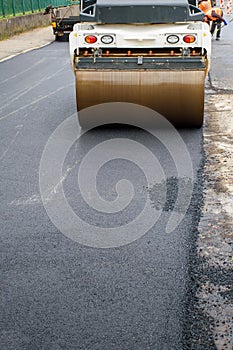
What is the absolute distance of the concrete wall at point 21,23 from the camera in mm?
23644

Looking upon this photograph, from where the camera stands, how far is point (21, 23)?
26281 mm

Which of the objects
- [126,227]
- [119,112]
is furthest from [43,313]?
[119,112]

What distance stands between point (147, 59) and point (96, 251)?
3.72m

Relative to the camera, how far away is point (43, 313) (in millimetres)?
3725

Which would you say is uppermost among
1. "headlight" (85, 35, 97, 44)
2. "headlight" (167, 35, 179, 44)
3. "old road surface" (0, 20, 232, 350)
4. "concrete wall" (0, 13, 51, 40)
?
"headlight" (85, 35, 97, 44)

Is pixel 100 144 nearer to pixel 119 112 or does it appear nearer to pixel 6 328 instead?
pixel 119 112

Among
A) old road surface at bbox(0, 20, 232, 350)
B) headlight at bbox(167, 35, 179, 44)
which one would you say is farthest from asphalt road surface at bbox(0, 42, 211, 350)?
headlight at bbox(167, 35, 179, 44)

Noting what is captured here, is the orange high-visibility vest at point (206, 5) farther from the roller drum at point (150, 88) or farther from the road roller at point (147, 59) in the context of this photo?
the roller drum at point (150, 88)

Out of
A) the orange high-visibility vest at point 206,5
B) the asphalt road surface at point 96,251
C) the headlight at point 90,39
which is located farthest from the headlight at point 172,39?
the orange high-visibility vest at point 206,5

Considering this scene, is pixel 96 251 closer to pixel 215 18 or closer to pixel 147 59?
pixel 147 59

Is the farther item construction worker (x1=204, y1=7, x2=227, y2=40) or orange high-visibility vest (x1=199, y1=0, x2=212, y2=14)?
construction worker (x1=204, y1=7, x2=227, y2=40)

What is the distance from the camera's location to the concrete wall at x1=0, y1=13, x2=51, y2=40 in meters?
23.6

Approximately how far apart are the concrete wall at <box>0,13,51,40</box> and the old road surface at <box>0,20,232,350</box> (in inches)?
636

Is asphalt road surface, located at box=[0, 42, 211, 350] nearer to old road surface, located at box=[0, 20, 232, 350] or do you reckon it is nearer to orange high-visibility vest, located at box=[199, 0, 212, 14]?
old road surface, located at box=[0, 20, 232, 350]
